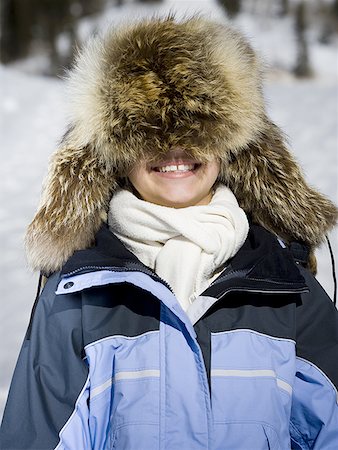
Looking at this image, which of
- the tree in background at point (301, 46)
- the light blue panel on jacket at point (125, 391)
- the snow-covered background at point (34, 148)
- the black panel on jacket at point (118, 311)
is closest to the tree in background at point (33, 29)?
the snow-covered background at point (34, 148)

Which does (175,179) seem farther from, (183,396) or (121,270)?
(183,396)

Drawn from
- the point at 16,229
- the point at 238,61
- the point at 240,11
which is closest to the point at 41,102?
the point at 16,229

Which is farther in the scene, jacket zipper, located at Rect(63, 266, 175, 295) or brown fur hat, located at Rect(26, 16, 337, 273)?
brown fur hat, located at Rect(26, 16, 337, 273)

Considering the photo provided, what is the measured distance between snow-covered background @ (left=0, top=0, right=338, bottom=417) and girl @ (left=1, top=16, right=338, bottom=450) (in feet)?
0.89

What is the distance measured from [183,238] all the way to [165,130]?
0.29 meters

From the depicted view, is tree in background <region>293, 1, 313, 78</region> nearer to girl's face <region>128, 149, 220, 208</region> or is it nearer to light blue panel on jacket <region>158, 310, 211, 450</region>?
girl's face <region>128, 149, 220, 208</region>

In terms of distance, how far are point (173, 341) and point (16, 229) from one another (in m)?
3.66

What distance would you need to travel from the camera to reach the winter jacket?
1528mm

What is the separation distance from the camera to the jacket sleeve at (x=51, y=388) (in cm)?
156

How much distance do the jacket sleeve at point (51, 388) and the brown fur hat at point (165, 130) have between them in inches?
7.9

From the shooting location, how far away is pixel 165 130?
169 cm

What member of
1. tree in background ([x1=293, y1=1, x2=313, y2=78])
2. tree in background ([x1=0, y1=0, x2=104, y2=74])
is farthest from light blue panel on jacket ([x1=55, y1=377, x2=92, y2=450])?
tree in background ([x1=0, y1=0, x2=104, y2=74])

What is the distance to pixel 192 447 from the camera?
1.50 m

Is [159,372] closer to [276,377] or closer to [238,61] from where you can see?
[276,377]
